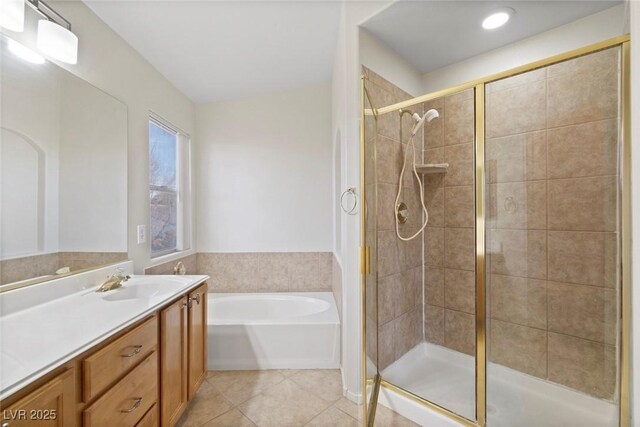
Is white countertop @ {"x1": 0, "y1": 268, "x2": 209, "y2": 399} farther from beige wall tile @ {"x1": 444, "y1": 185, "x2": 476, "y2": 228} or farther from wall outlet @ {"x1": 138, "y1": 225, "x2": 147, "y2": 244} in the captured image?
beige wall tile @ {"x1": 444, "y1": 185, "x2": 476, "y2": 228}

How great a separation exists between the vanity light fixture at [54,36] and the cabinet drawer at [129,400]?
1575mm

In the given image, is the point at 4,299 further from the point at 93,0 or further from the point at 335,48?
the point at 335,48

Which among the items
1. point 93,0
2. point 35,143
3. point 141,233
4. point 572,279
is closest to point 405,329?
point 572,279

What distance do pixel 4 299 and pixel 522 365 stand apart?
2.75 m

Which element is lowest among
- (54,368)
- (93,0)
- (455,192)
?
(54,368)

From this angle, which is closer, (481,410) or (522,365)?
(481,410)

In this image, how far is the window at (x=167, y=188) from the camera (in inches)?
93.6

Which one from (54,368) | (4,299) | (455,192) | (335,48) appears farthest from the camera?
(335,48)

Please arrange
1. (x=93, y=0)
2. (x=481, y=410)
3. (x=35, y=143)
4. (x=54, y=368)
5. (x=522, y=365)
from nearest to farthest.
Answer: (x=54, y=368)
(x=35, y=143)
(x=481, y=410)
(x=93, y=0)
(x=522, y=365)

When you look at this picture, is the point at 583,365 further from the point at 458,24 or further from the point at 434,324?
the point at 458,24

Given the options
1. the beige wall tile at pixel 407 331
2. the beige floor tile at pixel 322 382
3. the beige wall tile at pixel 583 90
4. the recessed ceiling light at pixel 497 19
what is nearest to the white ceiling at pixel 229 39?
the recessed ceiling light at pixel 497 19

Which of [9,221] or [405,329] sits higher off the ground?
[9,221]

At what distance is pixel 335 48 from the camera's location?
7.46ft

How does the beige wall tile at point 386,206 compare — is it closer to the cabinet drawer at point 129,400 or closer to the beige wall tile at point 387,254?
the beige wall tile at point 387,254
